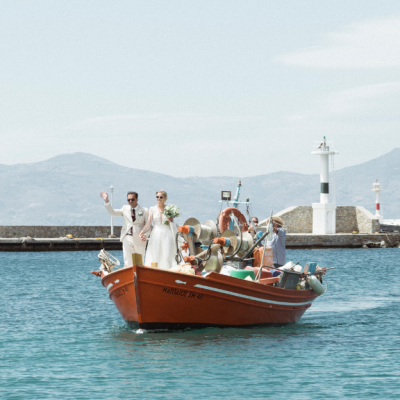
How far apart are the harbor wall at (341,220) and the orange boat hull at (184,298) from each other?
4590 centimetres

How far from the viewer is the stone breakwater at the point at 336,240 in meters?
57.5

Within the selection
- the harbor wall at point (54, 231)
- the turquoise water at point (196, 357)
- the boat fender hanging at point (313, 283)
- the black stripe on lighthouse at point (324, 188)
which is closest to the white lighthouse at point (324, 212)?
the black stripe on lighthouse at point (324, 188)

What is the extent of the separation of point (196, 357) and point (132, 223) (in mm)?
3060

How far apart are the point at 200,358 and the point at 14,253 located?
3902 cm

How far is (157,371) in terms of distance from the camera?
11.4 metres

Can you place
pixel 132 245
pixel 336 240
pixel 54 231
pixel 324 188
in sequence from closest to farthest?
pixel 132 245 < pixel 54 231 < pixel 336 240 < pixel 324 188

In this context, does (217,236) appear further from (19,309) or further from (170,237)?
(19,309)

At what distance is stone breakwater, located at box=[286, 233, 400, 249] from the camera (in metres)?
57.5

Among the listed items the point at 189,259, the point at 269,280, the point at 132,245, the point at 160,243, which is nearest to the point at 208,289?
the point at 189,259

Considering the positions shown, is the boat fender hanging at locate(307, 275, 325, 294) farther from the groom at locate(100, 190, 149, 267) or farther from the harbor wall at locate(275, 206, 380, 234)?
the harbor wall at locate(275, 206, 380, 234)

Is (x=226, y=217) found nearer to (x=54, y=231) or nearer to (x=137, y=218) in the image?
(x=137, y=218)

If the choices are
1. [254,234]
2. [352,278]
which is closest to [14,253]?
[352,278]

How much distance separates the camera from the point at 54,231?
53906 mm

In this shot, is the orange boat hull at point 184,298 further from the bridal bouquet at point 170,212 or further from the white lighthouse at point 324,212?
the white lighthouse at point 324,212
